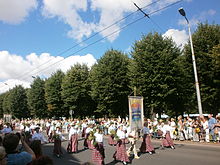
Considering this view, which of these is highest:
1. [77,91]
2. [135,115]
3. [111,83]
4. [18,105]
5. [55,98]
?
[111,83]

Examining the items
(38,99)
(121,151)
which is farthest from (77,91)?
(121,151)

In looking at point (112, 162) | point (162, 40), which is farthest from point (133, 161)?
point (162, 40)

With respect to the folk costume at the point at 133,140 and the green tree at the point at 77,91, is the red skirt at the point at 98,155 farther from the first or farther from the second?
the green tree at the point at 77,91

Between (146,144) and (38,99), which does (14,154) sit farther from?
(38,99)

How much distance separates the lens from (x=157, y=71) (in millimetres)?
22281

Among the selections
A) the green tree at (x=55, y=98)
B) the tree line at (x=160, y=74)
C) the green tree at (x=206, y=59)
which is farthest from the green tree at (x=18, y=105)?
the green tree at (x=206, y=59)

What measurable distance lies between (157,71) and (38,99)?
35547mm

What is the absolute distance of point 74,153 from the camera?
13977mm

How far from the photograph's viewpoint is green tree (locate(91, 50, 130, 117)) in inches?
1149

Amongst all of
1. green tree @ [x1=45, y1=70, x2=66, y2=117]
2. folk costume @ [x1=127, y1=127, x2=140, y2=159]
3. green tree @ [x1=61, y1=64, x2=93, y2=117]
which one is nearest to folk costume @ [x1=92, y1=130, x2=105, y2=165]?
folk costume @ [x1=127, y1=127, x2=140, y2=159]

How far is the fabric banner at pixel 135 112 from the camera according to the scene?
1312cm

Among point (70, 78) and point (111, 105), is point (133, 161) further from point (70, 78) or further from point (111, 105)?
point (70, 78)

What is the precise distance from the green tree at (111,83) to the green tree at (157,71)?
5126 millimetres

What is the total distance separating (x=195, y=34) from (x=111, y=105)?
13715 millimetres
